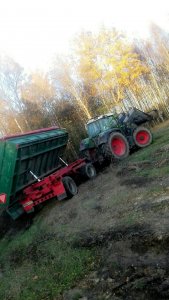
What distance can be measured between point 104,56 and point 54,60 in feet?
11.7

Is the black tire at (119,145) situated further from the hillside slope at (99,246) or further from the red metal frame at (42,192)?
the red metal frame at (42,192)

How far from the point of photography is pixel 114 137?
13477mm

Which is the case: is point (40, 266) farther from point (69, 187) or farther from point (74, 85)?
point (74, 85)

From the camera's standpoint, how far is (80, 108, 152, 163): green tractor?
13320 millimetres

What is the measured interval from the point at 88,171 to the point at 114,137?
1779 mm

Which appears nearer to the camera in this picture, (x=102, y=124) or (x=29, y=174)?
(x=29, y=174)

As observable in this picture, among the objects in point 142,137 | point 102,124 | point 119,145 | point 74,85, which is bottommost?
point 142,137

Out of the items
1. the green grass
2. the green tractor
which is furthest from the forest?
the green grass

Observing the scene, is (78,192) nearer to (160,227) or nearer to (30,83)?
(160,227)

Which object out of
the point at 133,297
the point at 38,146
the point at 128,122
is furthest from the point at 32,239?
the point at 128,122

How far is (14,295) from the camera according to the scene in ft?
19.3

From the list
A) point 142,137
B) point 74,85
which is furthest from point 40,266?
point 74,85

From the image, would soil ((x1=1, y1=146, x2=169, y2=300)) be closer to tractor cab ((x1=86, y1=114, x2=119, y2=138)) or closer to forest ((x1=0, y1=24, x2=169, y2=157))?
tractor cab ((x1=86, y1=114, x2=119, y2=138))

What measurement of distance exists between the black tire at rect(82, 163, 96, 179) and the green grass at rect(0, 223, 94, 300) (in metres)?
4.19
